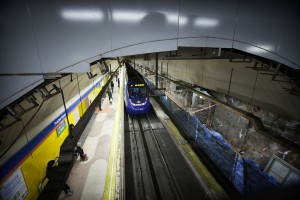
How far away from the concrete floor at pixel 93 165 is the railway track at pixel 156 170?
1048 mm

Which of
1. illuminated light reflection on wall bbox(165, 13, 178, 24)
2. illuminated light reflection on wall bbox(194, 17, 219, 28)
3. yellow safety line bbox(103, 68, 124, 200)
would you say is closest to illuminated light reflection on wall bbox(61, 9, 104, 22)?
illuminated light reflection on wall bbox(165, 13, 178, 24)

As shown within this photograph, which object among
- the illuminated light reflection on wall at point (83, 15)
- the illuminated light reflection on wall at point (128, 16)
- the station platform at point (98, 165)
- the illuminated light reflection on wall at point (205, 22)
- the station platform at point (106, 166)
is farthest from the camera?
the station platform at point (98, 165)

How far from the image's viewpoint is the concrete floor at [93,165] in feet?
17.2

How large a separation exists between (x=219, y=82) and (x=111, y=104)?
29.6 feet

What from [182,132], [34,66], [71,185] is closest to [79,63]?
[34,66]

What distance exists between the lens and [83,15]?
2.01 meters

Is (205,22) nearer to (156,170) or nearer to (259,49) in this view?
(259,49)

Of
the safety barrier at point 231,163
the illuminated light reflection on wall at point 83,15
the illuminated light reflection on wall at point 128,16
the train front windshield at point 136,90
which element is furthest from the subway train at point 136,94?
the illuminated light reflection on wall at point 83,15

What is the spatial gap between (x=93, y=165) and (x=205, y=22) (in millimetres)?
6605

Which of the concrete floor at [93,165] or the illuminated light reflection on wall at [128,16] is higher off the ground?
the illuminated light reflection on wall at [128,16]

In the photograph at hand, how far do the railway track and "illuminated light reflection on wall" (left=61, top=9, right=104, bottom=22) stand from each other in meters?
5.24

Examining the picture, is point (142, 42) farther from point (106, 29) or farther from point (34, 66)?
point (34, 66)

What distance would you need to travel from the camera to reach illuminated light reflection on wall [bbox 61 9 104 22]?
6.33 feet

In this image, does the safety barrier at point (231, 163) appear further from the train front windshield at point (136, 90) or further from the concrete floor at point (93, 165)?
the concrete floor at point (93, 165)
